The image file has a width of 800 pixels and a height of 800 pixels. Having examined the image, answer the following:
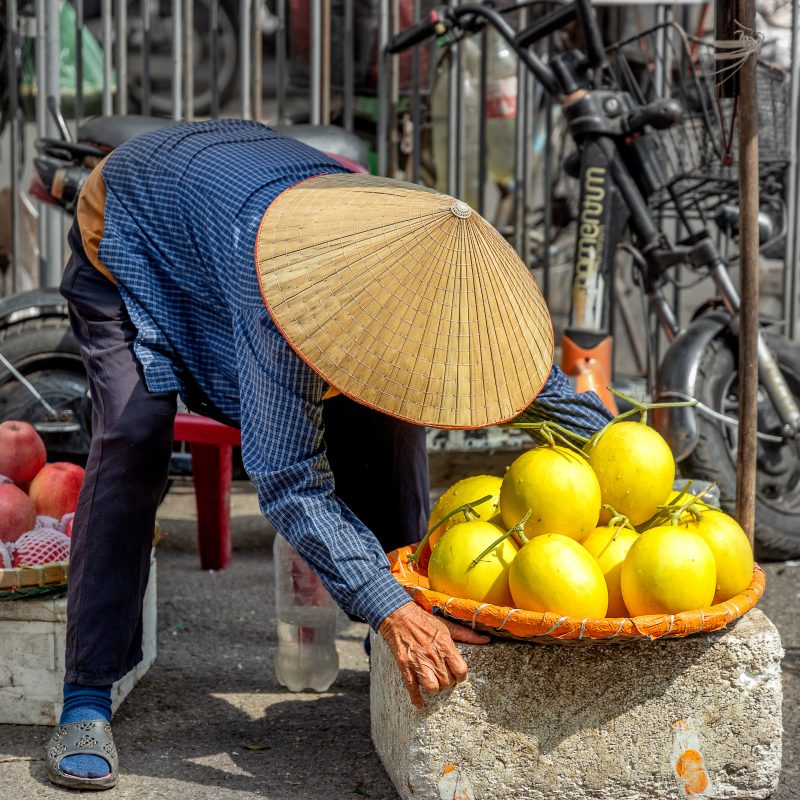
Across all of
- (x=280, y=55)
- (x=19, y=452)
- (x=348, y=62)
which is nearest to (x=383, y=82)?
(x=348, y=62)

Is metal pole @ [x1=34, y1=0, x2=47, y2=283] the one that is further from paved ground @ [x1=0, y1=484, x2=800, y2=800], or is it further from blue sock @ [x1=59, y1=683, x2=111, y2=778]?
blue sock @ [x1=59, y1=683, x2=111, y2=778]

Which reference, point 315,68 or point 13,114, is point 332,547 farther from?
point 13,114

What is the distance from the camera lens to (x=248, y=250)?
226cm

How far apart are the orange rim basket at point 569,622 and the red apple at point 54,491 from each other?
1.16 m

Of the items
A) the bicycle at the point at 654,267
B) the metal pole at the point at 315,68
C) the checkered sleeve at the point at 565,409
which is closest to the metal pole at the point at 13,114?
the metal pole at the point at 315,68

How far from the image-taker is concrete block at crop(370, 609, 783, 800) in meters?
2.22

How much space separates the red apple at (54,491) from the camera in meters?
3.03

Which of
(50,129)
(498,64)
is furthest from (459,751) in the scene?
(498,64)

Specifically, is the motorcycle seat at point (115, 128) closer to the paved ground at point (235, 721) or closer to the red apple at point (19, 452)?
the red apple at point (19, 452)

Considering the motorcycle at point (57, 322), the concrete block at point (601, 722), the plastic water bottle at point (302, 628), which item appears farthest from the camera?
the motorcycle at point (57, 322)

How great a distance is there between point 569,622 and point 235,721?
107 centimetres

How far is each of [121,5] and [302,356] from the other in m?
3.27

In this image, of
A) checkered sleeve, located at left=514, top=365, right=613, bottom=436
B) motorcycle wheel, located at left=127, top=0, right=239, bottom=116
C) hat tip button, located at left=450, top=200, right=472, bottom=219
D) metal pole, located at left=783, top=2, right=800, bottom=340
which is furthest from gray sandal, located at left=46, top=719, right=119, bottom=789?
motorcycle wheel, located at left=127, top=0, right=239, bottom=116

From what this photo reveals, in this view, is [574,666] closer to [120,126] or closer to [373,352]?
[373,352]
